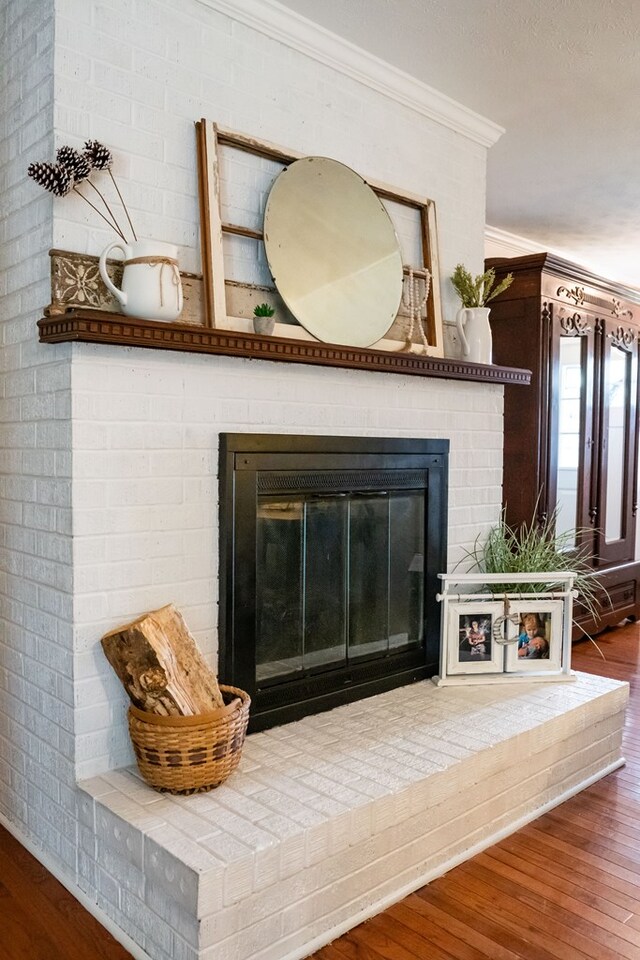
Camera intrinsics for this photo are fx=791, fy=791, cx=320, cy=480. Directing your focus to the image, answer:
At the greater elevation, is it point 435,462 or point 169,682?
point 435,462

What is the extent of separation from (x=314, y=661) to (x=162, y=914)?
973 mm

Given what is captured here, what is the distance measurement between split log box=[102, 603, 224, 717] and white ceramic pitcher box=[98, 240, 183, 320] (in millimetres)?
762

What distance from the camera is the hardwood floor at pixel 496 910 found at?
1.77m

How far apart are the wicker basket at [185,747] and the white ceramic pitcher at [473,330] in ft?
5.41

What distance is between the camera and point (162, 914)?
5.48 ft

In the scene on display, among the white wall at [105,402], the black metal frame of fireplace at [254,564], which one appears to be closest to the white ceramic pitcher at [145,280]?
the white wall at [105,402]

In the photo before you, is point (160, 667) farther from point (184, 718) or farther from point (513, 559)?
point (513, 559)

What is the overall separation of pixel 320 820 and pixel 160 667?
50 centimetres

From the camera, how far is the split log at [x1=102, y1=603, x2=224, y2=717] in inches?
73.6

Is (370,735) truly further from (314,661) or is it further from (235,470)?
(235,470)

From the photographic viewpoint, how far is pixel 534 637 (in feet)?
9.41

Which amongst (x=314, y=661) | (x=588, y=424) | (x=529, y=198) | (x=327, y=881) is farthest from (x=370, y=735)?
(x=529, y=198)

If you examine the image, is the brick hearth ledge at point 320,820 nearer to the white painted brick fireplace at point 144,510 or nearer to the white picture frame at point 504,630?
the white painted brick fireplace at point 144,510

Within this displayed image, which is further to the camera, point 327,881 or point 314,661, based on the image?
point 314,661
